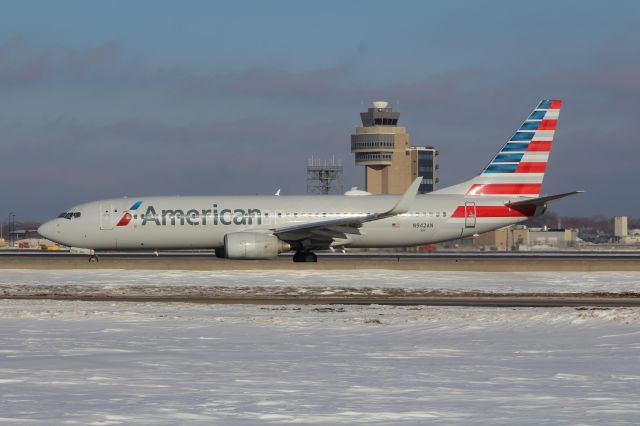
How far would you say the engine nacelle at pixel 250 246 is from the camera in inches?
1534

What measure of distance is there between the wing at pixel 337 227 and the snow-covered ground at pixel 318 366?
17.0 metres

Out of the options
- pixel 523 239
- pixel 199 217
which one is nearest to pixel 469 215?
pixel 199 217

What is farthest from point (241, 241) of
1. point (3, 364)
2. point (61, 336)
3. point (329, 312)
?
point (3, 364)

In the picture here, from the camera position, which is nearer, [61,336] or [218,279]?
[61,336]

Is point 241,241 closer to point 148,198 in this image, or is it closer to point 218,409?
point 148,198

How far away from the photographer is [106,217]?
41875mm

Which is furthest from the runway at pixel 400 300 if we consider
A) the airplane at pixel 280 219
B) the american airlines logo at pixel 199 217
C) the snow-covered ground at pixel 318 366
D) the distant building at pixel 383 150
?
the distant building at pixel 383 150

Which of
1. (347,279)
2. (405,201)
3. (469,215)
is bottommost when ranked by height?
(347,279)

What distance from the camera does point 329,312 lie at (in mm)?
22000

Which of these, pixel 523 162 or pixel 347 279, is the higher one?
pixel 523 162

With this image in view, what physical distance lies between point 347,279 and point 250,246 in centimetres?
753

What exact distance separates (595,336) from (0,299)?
634 inches

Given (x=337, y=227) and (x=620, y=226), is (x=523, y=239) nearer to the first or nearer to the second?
(x=620, y=226)

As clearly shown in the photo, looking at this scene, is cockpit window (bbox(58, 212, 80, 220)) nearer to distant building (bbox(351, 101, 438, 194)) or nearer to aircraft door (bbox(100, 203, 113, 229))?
aircraft door (bbox(100, 203, 113, 229))
